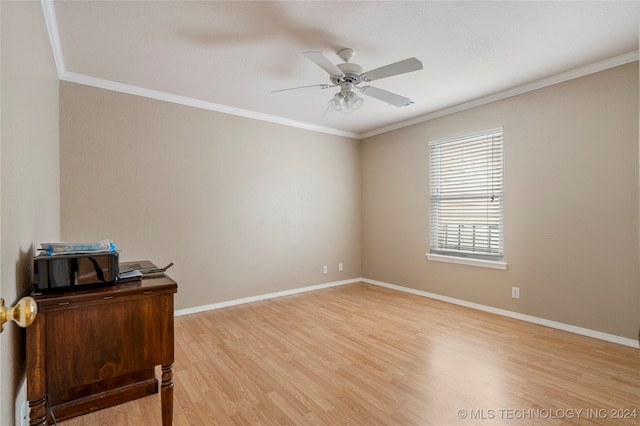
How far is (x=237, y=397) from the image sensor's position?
6.64 feet

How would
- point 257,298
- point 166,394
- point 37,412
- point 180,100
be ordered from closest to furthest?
point 37,412 < point 166,394 < point 180,100 < point 257,298

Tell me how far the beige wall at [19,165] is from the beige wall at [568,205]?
412 centimetres

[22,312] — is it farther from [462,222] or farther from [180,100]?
[462,222]

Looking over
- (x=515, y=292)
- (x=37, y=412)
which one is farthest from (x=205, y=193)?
(x=515, y=292)

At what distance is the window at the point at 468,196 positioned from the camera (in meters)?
3.69

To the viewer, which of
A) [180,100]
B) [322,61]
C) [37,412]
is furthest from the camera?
[180,100]

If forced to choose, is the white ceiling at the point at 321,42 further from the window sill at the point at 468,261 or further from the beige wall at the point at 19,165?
the window sill at the point at 468,261

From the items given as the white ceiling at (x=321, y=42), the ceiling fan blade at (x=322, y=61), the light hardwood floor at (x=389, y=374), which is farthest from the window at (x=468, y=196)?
the ceiling fan blade at (x=322, y=61)

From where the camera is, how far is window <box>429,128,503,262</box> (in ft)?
12.1

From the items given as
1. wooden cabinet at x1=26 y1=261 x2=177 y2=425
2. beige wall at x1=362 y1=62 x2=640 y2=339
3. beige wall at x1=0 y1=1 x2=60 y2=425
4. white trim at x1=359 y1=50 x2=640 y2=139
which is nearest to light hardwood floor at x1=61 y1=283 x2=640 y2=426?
beige wall at x1=362 y1=62 x2=640 y2=339

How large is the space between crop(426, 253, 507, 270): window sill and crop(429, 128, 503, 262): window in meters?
0.07

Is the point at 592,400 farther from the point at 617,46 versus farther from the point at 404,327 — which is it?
the point at 617,46

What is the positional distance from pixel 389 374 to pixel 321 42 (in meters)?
2.64

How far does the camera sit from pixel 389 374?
7.47 ft
